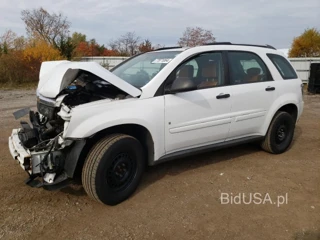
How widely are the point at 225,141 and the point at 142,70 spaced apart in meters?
1.57

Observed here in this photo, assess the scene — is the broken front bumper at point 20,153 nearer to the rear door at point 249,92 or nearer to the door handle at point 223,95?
the door handle at point 223,95

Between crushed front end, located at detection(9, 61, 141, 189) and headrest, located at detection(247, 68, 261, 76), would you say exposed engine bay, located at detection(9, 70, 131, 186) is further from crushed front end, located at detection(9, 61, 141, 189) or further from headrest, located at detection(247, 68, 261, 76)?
headrest, located at detection(247, 68, 261, 76)

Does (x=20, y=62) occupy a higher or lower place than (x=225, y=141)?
higher

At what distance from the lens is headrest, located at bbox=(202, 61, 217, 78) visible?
387 cm

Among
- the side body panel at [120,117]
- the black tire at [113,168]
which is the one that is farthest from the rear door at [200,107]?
the black tire at [113,168]

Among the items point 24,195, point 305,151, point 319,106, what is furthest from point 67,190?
point 319,106

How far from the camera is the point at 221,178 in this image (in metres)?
3.89

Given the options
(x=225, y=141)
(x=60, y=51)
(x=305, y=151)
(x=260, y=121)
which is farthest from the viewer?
(x=60, y=51)

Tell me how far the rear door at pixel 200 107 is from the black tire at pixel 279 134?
104 cm

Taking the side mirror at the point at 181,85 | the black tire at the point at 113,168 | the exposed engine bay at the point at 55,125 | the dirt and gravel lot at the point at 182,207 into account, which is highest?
the side mirror at the point at 181,85

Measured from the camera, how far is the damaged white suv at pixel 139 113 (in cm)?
294

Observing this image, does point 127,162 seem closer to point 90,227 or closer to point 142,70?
point 90,227

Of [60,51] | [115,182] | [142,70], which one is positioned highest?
[60,51]

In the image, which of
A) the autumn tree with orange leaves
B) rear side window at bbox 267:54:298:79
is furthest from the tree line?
rear side window at bbox 267:54:298:79
